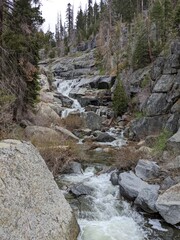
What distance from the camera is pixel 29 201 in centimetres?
725

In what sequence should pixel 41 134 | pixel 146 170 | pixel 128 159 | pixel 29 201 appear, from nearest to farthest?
pixel 29 201 → pixel 146 170 → pixel 128 159 → pixel 41 134

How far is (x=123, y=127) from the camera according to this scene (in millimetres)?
27844

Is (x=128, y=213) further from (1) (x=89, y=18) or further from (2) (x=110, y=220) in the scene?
(1) (x=89, y=18)

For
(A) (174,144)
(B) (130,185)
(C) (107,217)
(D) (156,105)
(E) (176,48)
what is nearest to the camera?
(C) (107,217)

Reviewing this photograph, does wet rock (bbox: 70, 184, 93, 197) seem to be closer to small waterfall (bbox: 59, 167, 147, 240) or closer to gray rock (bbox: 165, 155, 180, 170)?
small waterfall (bbox: 59, 167, 147, 240)

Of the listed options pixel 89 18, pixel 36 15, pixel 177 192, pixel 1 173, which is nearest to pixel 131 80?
pixel 36 15

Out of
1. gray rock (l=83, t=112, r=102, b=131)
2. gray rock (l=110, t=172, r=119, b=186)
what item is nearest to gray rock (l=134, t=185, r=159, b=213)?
gray rock (l=110, t=172, r=119, b=186)

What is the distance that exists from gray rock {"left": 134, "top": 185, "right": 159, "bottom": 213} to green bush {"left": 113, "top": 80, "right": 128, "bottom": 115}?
19.4 meters

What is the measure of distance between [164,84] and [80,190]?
15328mm

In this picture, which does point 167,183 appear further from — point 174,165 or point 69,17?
point 69,17

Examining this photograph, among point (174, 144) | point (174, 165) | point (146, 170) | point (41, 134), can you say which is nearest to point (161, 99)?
point (174, 144)

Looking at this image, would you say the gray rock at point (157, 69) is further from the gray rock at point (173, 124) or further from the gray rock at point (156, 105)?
the gray rock at point (173, 124)

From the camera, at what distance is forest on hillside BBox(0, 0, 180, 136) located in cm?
1662

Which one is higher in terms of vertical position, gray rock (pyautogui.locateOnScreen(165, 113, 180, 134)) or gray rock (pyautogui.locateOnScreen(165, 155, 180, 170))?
gray rock (pyautogui.locateOnScreen(165, 113, 180, 134))
